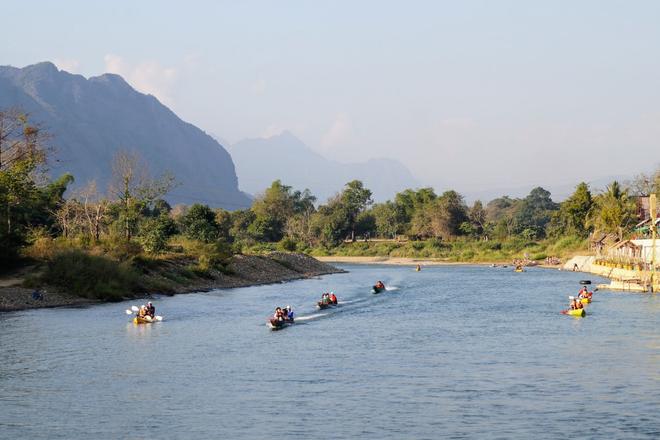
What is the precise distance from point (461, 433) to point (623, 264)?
82.1 meters

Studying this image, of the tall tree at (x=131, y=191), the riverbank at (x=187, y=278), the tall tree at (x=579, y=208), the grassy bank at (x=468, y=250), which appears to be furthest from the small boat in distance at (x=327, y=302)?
the tall tree at (x=579, y=208)

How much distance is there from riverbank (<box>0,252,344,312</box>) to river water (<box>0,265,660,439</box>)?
10.3 feet

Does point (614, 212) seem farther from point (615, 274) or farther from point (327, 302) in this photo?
point (327, 302)

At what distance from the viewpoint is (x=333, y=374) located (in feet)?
125

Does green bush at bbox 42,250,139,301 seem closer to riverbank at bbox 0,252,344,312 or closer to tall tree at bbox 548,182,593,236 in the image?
riverbank at bbox 0,252,344,312

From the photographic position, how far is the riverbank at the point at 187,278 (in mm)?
64562

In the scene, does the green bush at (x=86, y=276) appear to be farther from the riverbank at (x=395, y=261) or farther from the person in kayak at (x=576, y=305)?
the riverbank at (x=395, y=261)

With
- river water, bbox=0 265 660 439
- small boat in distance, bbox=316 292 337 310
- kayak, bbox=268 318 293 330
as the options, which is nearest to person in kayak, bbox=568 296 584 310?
river water, bbox=0 265 660 439

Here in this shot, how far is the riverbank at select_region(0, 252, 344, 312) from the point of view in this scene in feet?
212

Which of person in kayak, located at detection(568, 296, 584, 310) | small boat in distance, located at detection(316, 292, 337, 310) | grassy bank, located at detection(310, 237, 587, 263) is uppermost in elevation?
grassy bank, located at detection(310, 237, 587, 263)

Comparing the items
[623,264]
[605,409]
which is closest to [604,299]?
[623,264]

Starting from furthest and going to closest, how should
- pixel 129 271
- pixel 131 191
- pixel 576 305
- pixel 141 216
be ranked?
1. pixel 141 216
2. pixel 131 191
3. pixel 129 271
4. pixel 576 305

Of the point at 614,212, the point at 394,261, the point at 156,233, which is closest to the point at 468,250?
the point at 394,261

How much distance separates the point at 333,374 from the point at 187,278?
170ft
